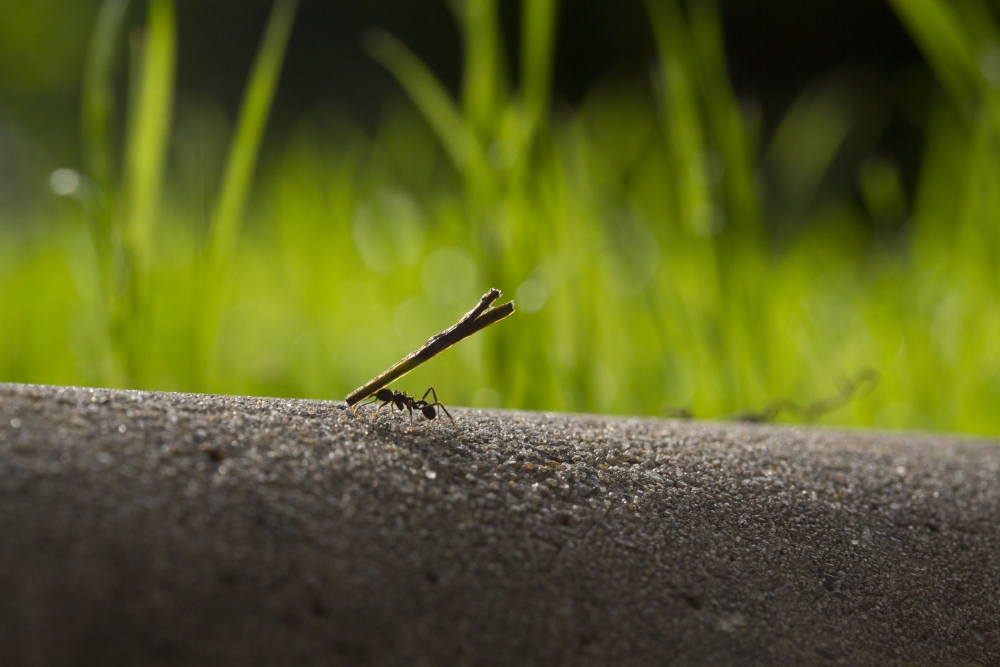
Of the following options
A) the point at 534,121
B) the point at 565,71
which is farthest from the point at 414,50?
the point at 534,121

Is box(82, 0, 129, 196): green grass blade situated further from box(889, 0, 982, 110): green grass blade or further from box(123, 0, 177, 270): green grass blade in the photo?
box(889, 0, 982, 110): green grass blade

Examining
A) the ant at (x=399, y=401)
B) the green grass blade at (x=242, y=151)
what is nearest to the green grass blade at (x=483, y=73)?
the green grass blade at (x=242, y=151)

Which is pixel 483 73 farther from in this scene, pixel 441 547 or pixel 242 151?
pixel 441 547

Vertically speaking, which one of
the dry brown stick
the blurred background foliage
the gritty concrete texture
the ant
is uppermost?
the blurred background foliage

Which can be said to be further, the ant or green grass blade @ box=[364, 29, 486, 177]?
green grass blade @ box=[364, 29, 486, 177]

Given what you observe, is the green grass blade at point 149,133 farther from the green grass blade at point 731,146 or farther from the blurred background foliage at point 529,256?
the green grass blade at point 731,146

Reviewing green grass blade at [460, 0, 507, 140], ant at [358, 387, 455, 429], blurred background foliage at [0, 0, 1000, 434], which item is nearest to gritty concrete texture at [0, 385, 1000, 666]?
ant at [358, 387, 455, 429]
